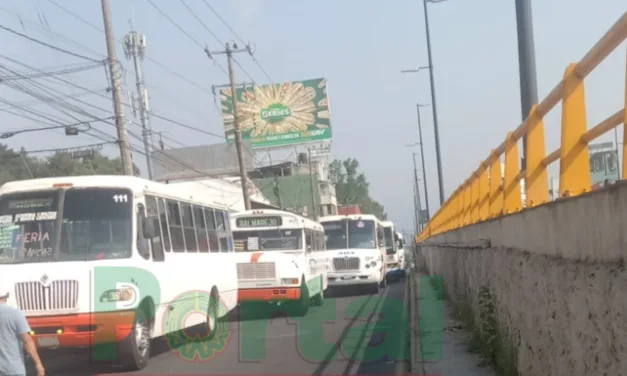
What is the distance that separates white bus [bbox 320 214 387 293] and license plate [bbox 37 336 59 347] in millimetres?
18661

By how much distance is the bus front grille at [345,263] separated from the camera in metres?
29.2

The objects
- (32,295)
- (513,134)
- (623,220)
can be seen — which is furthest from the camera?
(32,295)

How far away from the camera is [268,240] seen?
70.6ft

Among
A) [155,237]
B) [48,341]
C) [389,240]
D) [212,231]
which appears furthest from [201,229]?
[389,240]

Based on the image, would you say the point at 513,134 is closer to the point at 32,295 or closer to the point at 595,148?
the point at 595,148

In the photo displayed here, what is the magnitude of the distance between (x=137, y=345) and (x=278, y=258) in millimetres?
8104

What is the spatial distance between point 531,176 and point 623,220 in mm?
4154

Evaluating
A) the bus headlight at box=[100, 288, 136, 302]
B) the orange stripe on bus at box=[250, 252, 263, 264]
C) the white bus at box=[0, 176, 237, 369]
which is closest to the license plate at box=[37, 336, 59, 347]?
the white bus at box=[0, 176, 237, 369]

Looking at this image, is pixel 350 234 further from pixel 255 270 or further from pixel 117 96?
pixel 117 96

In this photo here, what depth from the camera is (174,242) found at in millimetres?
13734

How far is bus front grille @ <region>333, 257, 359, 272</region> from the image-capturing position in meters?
29.2

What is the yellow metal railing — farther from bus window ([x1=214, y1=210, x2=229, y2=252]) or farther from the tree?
the tree

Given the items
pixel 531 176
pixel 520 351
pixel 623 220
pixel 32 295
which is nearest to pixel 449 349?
pixel 520 351

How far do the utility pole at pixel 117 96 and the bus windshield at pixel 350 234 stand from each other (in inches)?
413
